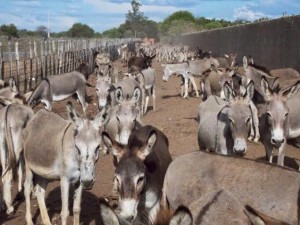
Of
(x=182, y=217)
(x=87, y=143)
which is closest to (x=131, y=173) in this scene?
(x=87, y=143)

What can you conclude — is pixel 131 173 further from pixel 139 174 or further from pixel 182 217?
pixel 182 217

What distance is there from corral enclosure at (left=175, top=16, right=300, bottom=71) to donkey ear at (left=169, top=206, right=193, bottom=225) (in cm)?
1404

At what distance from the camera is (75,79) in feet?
54.4

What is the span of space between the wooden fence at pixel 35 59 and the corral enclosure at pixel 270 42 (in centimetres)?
993

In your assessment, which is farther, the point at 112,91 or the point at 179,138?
the point at 112,91

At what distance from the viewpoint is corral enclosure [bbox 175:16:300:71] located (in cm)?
1670

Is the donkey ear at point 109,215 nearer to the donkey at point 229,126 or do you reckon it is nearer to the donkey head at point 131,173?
the donkey head at point 131,173

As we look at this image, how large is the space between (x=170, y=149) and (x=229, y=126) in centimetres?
474

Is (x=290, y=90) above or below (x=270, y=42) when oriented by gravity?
below

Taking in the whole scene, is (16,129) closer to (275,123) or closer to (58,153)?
(58,153)

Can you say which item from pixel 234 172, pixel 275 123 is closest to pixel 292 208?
pixel 234 172

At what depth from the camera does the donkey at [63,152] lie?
557 centimetres

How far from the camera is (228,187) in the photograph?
4.56m

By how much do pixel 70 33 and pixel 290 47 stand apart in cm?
8529
